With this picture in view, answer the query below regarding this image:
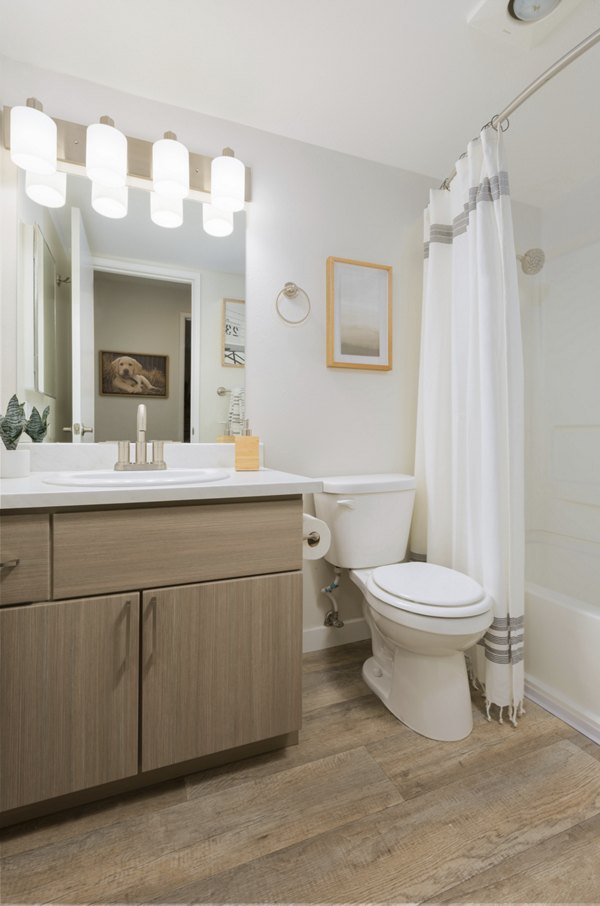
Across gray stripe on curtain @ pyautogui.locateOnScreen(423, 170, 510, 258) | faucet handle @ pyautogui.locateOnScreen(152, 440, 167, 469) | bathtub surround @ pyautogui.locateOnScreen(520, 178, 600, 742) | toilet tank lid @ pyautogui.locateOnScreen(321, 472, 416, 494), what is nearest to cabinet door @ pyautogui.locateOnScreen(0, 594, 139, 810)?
faucet handle @ pyautogui.locateOnScreen(152, 440, 167, 469)

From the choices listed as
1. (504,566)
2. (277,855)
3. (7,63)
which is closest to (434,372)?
(504,566)

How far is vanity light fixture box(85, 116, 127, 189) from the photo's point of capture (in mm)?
1443

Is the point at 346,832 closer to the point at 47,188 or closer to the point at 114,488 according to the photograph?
the point at 114,488

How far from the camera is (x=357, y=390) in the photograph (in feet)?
6.44

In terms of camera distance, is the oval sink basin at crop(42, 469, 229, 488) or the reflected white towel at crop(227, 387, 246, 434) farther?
the reflected white towel at crop(227, 387, 246, 434)

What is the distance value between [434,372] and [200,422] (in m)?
1.00

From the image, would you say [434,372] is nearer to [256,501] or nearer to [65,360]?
[256,501]

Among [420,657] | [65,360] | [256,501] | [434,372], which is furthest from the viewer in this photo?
[434,372]

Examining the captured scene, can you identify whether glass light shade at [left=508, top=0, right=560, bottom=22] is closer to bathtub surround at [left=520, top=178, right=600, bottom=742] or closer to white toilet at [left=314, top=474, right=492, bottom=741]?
bathtub surround at [left=520, top=178, right=600, bottom=742]

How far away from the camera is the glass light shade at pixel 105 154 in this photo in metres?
1.44

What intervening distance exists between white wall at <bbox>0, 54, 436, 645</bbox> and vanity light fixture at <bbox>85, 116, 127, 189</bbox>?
13cm

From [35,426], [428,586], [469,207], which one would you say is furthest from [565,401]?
[35,426]

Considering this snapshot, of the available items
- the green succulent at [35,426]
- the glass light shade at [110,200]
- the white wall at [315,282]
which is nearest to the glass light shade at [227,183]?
the white wall at [315,282]

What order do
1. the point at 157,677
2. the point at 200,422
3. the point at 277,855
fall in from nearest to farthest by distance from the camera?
the point at 277,855
the point at 157,677
the point at 200,422
